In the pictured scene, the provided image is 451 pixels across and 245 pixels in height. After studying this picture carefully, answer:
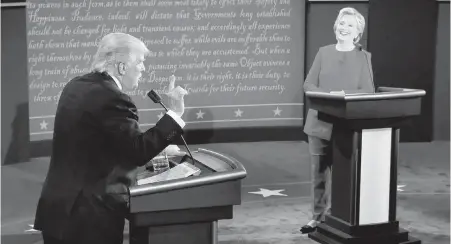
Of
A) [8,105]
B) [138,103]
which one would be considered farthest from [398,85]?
[8,105]

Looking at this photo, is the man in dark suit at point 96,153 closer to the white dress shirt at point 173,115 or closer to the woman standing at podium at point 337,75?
the white dress shirt at point 173,115

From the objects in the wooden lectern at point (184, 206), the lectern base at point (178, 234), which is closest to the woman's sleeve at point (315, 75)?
the wooden lectern at point (184, 206)

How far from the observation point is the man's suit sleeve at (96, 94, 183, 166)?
2.81 m

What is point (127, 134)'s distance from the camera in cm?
281

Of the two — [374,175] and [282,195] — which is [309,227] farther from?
[282,195]

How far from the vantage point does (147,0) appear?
7.16 meters

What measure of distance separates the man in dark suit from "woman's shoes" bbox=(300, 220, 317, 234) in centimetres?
222

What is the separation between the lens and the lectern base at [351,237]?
4.48m

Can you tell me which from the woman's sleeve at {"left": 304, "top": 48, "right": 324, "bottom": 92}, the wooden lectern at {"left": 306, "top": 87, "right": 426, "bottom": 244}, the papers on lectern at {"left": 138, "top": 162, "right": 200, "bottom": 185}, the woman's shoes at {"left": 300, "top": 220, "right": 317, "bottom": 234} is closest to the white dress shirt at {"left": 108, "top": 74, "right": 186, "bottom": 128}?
the papers on lectern at {"left": 138, "top": 162, "right": 200, "bottom": 185}

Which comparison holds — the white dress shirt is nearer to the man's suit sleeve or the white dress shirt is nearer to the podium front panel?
the man's suit sleeve

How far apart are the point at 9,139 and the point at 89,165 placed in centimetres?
434

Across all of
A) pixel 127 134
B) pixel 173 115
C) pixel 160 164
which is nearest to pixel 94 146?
pixel 127 134

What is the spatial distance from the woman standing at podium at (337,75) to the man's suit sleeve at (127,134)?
6.44 feet

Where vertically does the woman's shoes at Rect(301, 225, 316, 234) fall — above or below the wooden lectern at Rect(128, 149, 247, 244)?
below
